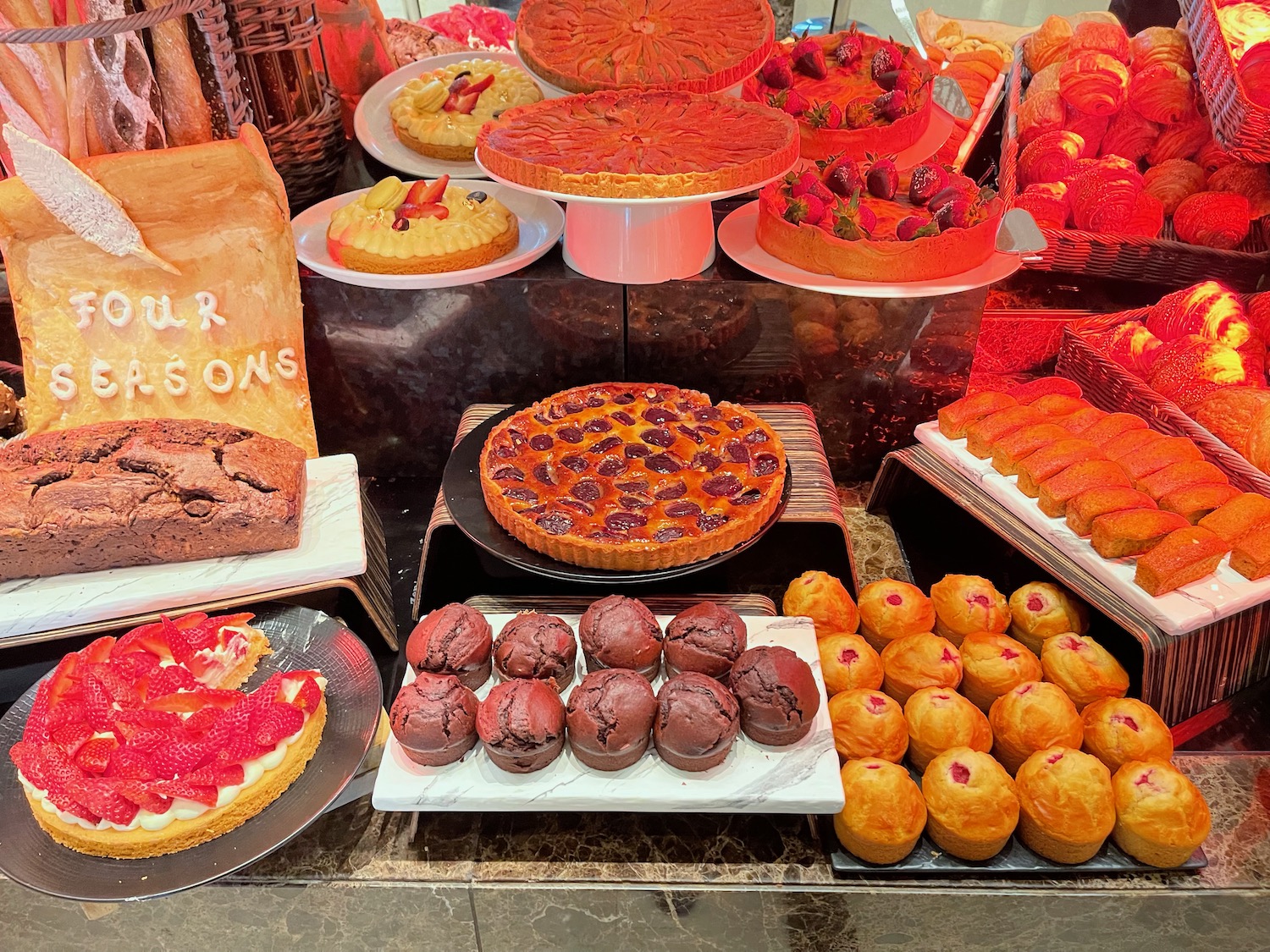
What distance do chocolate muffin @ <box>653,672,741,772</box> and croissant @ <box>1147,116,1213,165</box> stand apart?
2573mm

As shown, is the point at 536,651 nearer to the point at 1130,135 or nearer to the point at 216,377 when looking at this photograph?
the point at 216,377

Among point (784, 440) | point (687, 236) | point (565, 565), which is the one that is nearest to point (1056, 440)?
point (784, 440)

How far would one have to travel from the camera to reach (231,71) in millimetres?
2217

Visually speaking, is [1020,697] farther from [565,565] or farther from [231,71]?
[231,71]

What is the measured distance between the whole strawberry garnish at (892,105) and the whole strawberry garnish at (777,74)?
0.97 ft

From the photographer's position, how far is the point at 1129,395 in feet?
7.96

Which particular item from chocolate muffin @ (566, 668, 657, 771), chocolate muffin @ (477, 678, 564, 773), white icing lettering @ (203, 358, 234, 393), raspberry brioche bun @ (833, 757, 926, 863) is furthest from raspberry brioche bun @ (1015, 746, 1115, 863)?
white icing lettering @ (203, 358, 234, 393)

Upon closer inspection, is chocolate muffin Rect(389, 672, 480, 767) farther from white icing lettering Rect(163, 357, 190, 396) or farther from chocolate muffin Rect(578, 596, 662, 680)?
white icing lettering Rect(163, 357, 190, 396)

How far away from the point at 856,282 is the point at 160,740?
A: 177cm

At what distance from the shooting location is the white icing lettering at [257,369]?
88.5 inches

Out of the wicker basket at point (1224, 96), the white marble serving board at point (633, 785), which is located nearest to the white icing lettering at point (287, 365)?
the white marble serving board at point (633, 785)

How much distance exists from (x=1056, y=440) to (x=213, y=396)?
2.03 metres

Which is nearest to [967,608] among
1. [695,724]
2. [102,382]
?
[695,724]

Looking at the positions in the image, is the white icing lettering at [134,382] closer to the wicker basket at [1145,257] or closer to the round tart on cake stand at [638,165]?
the round tart on cake stand at [638,165]
